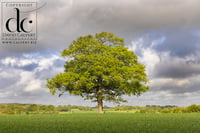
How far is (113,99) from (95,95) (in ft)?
10.5

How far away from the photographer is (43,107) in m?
53.0

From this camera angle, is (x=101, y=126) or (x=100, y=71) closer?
(x=101, y=126)

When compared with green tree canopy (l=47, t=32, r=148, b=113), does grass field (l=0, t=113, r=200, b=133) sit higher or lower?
lower

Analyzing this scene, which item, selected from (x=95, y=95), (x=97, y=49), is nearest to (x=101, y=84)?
(x=95, y=95)

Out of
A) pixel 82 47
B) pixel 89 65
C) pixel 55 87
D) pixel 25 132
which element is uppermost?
pixel 82 47

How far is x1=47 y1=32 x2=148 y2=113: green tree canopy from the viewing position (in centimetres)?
4716

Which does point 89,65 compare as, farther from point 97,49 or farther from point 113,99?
point 113,99

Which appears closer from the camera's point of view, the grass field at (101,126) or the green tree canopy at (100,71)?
the grass field at (101,126)

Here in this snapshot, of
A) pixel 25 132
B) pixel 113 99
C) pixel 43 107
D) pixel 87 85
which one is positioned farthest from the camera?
pixel 43 107

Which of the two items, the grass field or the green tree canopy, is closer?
the grass field

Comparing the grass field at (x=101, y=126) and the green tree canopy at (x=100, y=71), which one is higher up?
the green tree canopy at (x=100, y=71)

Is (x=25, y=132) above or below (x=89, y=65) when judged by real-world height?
below

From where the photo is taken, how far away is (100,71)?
4694cm

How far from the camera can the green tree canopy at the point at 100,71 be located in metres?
47.2
